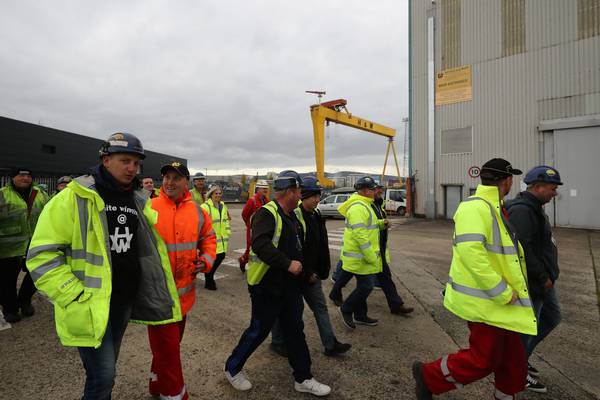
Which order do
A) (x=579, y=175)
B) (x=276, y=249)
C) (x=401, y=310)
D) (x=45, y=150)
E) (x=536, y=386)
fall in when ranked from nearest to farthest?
(x=276, y=249) < (x=536, y=386) < (x=401, y=310) < (x=579, y=175) < (x=45, y=150)

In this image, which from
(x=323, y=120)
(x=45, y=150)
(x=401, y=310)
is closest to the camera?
(x=401, y=310)

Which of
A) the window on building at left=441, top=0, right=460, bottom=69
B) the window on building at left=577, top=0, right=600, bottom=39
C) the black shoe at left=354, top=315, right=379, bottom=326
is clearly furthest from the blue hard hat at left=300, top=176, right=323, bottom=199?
the window on building at left=441, top=0, right=460, bottom=69

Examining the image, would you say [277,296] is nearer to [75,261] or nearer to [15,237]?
[75,261]

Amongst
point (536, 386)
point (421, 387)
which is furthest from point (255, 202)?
point (536, 386)

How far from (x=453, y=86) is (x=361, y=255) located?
17.2m

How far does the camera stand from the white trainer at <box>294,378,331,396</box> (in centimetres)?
260

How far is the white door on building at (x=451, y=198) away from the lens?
17.9 meters

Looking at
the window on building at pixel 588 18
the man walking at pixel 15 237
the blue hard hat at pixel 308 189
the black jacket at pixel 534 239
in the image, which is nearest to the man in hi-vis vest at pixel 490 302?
the black jacket at pixel 534 239

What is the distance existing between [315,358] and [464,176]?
55.9ft

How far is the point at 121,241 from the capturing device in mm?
2000

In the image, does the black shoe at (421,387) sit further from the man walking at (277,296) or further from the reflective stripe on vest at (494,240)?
the reflective stripe on vest at (494,240)

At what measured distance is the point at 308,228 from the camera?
319 centimetres

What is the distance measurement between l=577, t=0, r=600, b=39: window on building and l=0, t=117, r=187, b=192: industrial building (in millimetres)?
23051

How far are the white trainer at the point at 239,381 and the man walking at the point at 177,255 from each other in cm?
37
